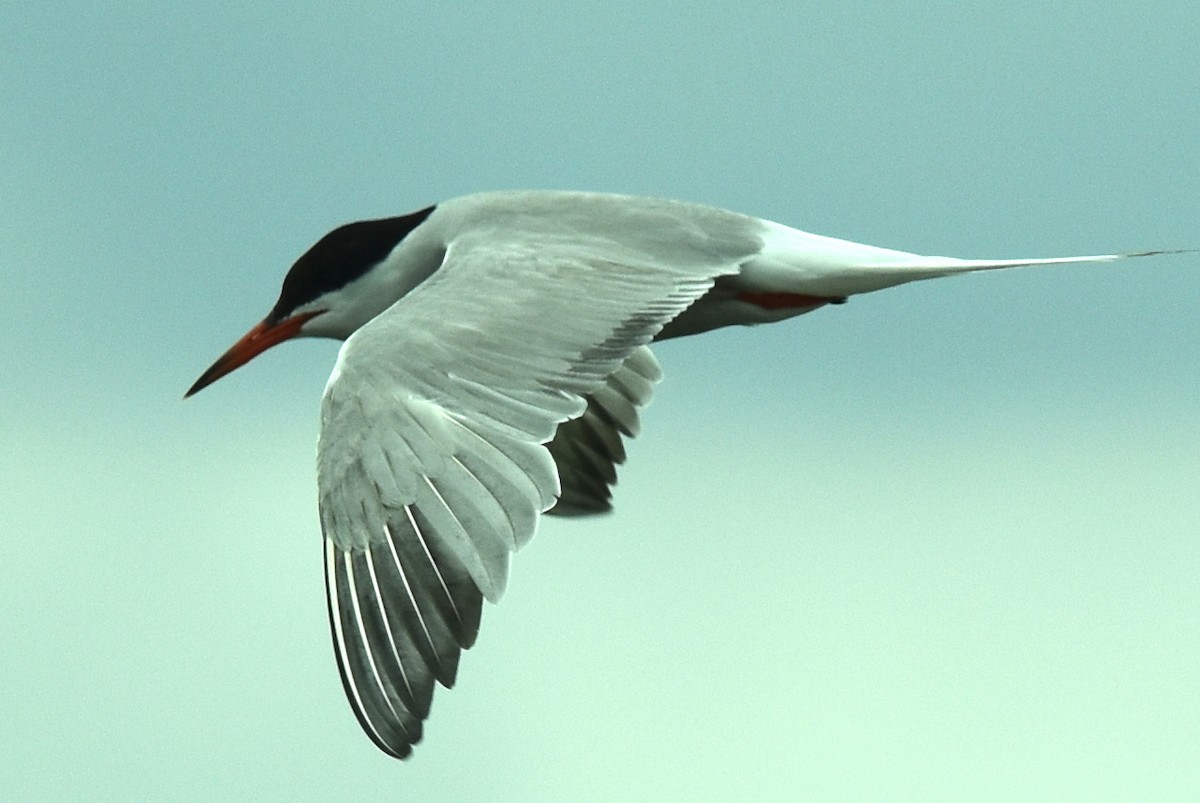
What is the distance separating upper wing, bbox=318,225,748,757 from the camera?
7.86m

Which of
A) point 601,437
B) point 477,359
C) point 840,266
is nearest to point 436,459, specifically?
point 477,359

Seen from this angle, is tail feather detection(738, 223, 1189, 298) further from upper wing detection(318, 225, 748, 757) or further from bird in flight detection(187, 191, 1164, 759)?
upper wing detection(318, 225, 748, 757)

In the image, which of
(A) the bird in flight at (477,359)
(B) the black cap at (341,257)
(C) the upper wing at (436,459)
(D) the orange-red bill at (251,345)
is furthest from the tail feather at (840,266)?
(D) the orange-red bill at (251,345)

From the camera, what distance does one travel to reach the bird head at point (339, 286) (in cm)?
1049

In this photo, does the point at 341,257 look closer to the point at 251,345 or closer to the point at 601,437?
the point at 251,345

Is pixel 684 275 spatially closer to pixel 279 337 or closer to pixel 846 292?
pixel 846 292

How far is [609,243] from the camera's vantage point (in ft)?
32.2

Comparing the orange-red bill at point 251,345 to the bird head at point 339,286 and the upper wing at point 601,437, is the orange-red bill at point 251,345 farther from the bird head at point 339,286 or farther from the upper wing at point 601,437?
the upper wing at point 601,437

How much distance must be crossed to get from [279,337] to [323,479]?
9.25 feet

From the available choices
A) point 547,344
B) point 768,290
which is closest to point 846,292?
point 768,290

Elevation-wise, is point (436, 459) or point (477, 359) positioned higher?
point (477, 359)

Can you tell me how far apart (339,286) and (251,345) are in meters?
0.67

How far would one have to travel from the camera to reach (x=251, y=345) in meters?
11.1

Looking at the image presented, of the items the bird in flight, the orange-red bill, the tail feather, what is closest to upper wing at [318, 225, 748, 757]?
the bird in flight
